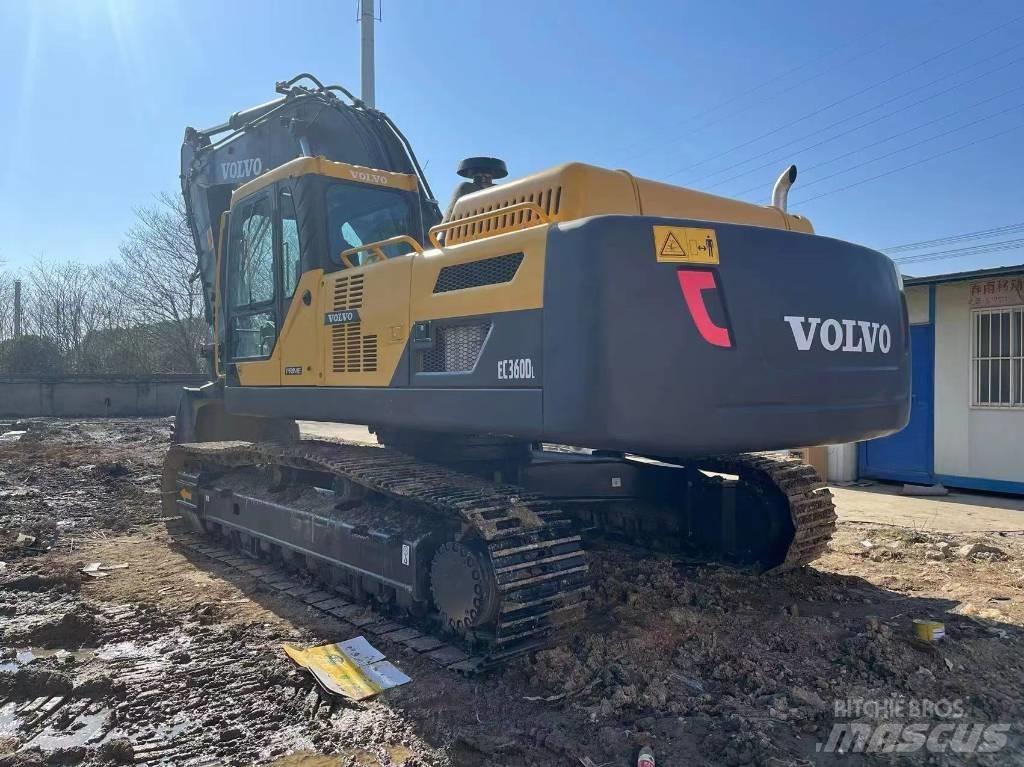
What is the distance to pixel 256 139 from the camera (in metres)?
6.92

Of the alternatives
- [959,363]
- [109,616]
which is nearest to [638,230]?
[109,616]

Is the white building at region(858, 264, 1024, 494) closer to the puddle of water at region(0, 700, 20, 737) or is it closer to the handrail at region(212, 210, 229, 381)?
the handrail at region(212, 210, 229, 381)

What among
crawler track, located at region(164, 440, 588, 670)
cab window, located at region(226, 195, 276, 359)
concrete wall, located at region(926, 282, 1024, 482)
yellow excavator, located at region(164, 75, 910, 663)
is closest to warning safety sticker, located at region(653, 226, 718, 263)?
yellow excavator, located at region(164, 75, 910, 663)

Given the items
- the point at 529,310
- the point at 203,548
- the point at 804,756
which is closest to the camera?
the point at 804,756

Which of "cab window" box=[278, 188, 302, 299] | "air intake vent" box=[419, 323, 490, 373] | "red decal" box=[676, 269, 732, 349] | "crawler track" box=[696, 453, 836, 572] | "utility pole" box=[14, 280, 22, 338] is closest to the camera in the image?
"red decal" box=[676, 269, 732, 349]

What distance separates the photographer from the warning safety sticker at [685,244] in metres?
3.27

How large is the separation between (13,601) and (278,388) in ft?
6.87

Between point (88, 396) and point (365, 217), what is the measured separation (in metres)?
16.3

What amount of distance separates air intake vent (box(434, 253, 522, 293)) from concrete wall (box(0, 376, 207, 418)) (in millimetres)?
17727

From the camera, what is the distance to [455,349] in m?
3.92

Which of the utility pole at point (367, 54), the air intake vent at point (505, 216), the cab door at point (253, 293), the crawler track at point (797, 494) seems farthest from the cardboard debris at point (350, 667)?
the utility pole at point (367, 54)

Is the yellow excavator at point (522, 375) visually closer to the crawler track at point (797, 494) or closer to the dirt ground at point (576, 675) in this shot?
the crawler track at point (797, 494)

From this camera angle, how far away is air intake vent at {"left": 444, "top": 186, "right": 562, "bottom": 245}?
3.64m

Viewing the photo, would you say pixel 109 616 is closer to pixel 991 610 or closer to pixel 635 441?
pixel 635 441
